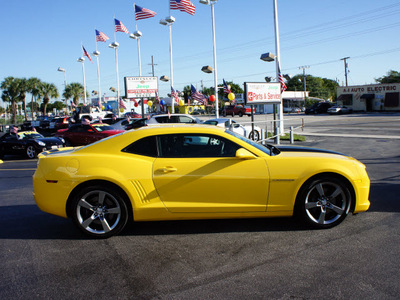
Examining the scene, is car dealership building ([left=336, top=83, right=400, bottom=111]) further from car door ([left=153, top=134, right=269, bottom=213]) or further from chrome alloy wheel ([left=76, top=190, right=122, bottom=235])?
chrome alloy wheel ([left=76, top=190, right=122, bottom=235])

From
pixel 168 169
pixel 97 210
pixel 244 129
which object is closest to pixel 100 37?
pixel 244 129

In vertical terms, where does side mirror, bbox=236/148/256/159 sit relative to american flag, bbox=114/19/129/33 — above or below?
below

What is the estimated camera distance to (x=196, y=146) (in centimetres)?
486

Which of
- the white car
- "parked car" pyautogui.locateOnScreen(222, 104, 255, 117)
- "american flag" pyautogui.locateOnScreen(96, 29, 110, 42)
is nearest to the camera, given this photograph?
the white car

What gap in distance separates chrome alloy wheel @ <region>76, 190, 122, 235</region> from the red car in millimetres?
13948

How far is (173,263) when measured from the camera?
4.01 meters

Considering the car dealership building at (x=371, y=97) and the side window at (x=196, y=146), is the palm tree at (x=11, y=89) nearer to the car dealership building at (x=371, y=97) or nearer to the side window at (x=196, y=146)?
the car dealership building at (x=371, y=97)

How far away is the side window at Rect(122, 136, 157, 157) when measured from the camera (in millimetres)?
4879

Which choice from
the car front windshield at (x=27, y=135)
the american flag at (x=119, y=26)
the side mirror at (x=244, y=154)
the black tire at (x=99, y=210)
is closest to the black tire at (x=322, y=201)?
the side mirror at (x=244, y=154)

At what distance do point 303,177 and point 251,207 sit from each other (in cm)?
77

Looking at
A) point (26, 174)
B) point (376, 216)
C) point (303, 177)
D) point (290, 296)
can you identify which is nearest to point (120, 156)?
point (303, 177)

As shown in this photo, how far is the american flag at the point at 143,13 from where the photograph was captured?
28.8 meters

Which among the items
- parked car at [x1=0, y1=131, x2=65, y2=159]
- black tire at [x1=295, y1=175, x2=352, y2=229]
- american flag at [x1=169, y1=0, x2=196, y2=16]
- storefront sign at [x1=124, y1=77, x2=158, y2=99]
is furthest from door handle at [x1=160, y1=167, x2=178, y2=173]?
american flag at [x1=169, y1=0, x2=196, y2=16]

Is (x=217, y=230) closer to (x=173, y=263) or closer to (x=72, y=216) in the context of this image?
(x=173, y=263)
